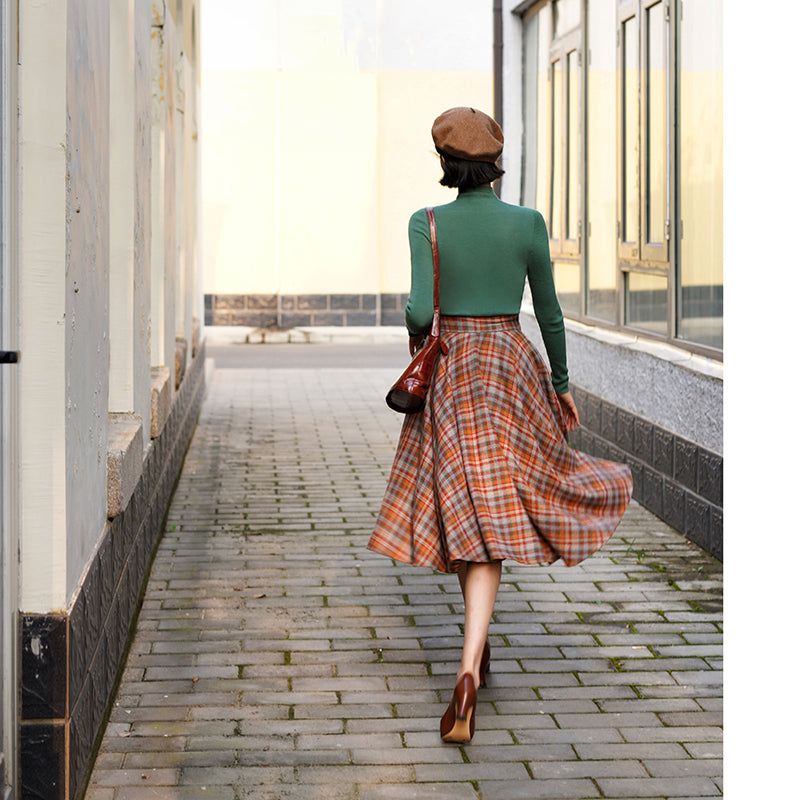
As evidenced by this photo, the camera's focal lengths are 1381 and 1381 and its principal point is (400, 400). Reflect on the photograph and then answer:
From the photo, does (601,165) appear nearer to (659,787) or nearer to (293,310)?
(659,787)

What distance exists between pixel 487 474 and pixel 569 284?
641cm

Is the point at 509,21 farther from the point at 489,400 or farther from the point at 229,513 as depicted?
the point at 489,400

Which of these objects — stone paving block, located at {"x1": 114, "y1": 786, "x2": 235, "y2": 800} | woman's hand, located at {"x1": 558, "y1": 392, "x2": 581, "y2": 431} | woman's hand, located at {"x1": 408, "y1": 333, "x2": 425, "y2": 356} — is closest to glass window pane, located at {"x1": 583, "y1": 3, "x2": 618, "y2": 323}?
woman's hand, located at {"x1": 558, "y1": 392, "x2": 581, "y2": 431}

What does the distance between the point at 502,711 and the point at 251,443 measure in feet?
21.7

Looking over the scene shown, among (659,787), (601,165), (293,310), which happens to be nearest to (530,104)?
(601,165)

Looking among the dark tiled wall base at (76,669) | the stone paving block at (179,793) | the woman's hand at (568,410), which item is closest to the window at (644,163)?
the woman's hand at (568,410)

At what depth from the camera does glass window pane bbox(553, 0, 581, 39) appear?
33.0 feet

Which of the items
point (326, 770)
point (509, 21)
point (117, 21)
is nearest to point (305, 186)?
point (509, 21)

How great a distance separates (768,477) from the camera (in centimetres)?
121

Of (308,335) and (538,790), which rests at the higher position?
(308,335)

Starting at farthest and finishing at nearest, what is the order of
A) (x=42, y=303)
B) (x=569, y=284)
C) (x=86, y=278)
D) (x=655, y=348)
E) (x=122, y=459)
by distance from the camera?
(x=569, y=284)
(x=655, y=348)
(x=122, y=459)
(x=86, y=278)
(x=42, y=303)

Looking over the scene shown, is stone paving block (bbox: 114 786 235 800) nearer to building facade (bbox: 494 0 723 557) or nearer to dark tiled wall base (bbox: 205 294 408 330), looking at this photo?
building facade (bbox: 494 0 723 557)

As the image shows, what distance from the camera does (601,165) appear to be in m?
9.45

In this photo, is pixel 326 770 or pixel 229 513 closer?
pixel 326 770
